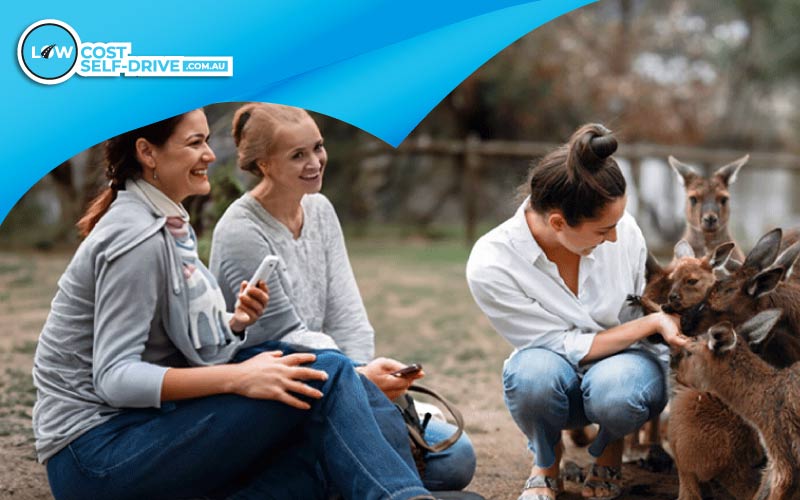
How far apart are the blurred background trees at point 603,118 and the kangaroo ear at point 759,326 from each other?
8.68 m

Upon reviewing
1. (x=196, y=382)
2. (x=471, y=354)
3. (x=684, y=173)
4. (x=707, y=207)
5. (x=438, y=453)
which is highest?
(x=684, y=173)

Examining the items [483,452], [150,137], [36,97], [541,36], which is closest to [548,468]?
[483,452]

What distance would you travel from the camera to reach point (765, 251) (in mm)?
3711


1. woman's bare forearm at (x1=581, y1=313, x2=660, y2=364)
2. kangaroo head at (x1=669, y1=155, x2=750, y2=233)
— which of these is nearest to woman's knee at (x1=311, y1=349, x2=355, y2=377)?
woman's bare forearm at (x1=581, y1=313, x2=660, y2=364)

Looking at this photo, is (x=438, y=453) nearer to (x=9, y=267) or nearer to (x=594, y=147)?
(x=594, y=147)

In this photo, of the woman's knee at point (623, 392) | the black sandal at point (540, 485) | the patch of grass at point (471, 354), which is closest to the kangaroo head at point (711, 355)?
the woman's knee at point (623, 392)

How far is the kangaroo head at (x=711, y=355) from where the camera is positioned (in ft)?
11.2

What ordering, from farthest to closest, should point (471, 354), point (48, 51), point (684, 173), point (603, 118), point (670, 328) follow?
1. point (603, 118)
2. point (471, 354)
3. point (684, 173)
4. point (670, 328)
5. point (48, 51)

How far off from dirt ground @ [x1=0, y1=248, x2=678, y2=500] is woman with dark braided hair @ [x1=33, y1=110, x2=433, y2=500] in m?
0.84

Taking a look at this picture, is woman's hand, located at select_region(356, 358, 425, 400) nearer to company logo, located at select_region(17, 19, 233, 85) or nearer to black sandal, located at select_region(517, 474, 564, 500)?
black sandal, located at select_region(517, 474, 564, 500)

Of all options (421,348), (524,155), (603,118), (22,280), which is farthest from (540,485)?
(603,118)

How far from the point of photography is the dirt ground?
4074 mm

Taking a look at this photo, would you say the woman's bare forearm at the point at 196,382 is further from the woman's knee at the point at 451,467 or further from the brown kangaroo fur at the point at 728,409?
the brown kangaroo fur at the point at 728,409

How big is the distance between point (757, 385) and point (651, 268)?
0.67 meters
